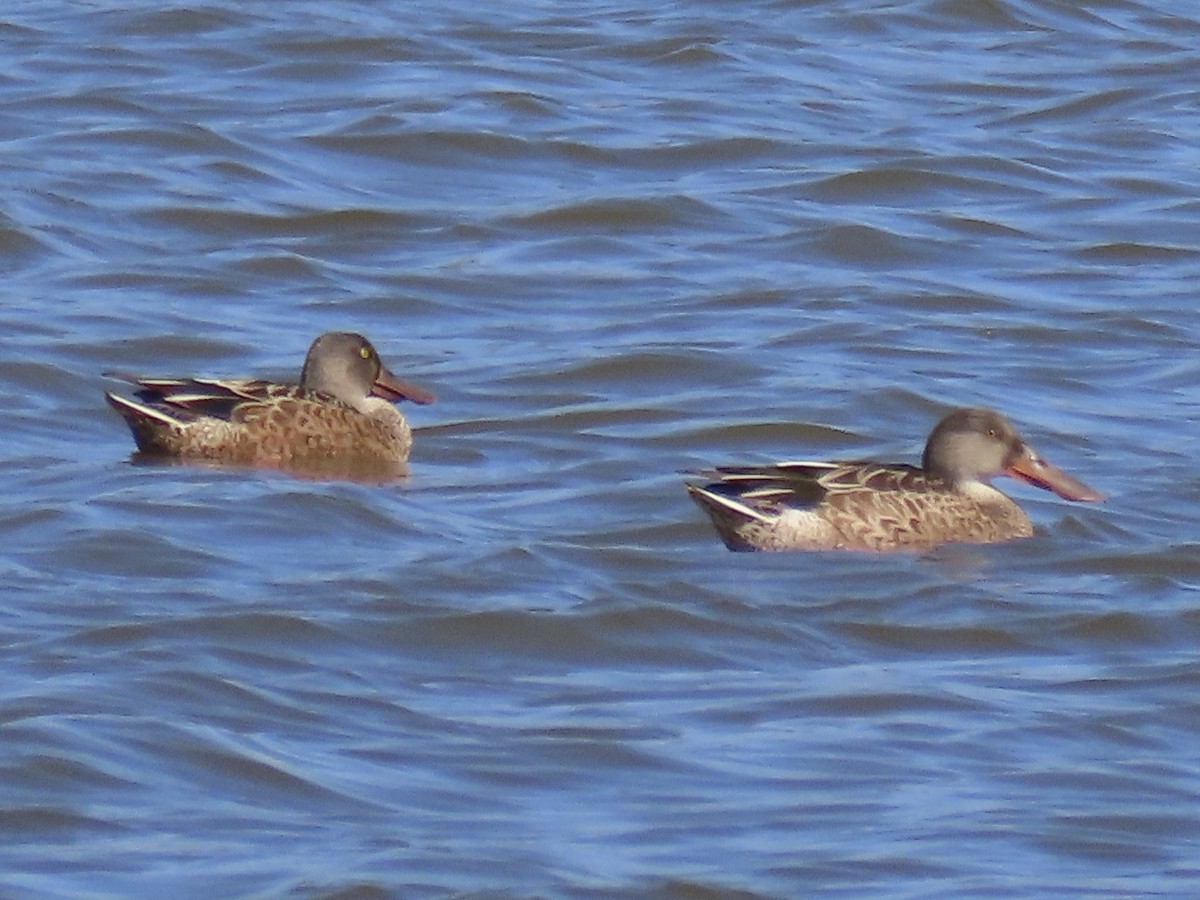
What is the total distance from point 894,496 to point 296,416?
2.42 metres

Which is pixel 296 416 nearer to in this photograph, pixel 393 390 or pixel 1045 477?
pixel 393 390

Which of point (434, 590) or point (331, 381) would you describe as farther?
point (331, 381)

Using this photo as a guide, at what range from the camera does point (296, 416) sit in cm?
1217

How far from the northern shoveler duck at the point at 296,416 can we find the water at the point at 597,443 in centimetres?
17

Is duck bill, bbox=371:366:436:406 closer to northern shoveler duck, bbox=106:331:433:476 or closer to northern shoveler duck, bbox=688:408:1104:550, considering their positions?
northern shoveler duck, bbox=106:331:433:476

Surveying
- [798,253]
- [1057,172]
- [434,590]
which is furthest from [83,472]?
[1057,172]

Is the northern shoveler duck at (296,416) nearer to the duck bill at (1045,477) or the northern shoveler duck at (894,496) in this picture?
the northern shoveler duck at (894,496)

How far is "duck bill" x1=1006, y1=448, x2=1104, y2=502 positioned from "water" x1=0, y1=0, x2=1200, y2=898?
136 millimetres

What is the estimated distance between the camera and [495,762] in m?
8.16

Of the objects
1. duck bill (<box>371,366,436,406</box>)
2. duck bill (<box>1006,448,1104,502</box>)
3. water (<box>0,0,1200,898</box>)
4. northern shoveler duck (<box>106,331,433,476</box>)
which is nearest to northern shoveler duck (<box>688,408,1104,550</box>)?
duck bill (<box>1006,448,1104,502</box>)

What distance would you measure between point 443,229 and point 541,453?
148 inches

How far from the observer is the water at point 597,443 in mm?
7832

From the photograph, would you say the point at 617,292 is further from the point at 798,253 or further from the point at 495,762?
the point at 495,762

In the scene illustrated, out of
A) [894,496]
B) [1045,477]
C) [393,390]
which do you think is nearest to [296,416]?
[393,390]
